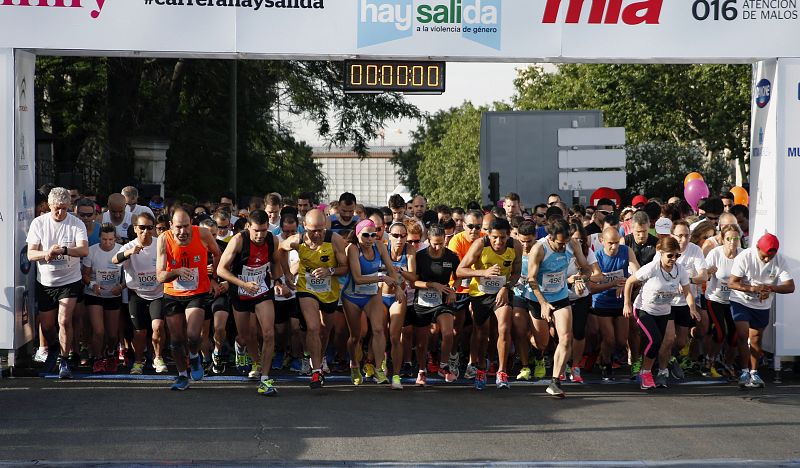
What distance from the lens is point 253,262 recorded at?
38.9ft

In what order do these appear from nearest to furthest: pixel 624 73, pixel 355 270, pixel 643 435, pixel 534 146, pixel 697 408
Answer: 1. pixel 643 435
2. pixel 697 408
3. pixel 355 270
4. pixel 534 146
5. pixel 624 73

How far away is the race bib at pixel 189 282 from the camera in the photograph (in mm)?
11922

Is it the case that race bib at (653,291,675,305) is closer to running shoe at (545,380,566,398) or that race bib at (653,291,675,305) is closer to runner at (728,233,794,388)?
runner at (728,233,794,388)

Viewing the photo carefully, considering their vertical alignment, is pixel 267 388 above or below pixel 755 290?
below

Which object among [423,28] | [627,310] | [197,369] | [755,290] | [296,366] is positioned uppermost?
[423,28]

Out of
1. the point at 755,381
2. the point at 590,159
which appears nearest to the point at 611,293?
the point at 755,381

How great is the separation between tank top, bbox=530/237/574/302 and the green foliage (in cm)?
6467

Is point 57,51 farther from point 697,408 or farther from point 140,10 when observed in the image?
point 697,408

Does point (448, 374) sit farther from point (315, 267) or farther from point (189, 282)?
point (189, 282)

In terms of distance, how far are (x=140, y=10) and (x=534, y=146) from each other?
13872mm

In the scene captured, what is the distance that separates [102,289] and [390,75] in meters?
3.94

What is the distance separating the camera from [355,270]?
1209 cm

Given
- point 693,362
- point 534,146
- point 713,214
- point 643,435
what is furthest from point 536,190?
point 643,435

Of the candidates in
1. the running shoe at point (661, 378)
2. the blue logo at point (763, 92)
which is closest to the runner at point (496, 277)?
the running shoe at point (661, 378)
